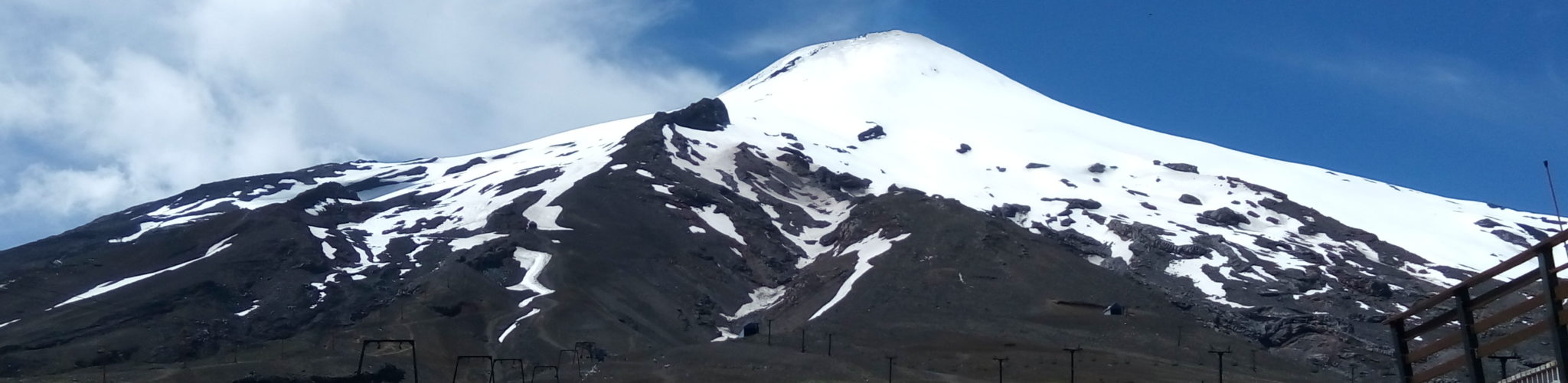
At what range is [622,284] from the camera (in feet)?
407

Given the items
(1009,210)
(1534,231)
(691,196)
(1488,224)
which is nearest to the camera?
(691,196)

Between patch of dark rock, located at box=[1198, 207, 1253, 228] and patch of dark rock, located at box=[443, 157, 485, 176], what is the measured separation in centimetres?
10164

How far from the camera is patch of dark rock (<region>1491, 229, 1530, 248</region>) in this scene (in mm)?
184375

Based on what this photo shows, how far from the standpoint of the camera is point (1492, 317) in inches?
484

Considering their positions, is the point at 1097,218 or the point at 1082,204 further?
the point at 1082,204

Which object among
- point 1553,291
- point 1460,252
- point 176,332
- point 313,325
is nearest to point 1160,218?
point 1460,252

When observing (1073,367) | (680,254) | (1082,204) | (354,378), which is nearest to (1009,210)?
(1082,204)

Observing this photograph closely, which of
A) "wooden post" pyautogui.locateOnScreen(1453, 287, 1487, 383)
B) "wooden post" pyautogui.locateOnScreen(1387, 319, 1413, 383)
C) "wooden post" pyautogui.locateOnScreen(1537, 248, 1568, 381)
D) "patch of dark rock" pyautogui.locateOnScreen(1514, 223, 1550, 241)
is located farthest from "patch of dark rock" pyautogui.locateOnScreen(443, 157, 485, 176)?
"wooden post" pyautogui.locateOnScreen(1537, 248, 1568, 381)

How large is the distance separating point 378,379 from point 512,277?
35.4 m

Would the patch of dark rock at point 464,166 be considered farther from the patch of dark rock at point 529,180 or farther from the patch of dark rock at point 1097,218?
the patch of dark rock at point 1097,218

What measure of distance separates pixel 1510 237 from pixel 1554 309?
653 ft

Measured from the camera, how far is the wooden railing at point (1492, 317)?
11312 millimetres

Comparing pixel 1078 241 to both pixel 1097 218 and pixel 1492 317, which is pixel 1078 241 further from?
pixel 1492 317

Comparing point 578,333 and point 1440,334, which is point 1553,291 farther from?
point 1440,334
